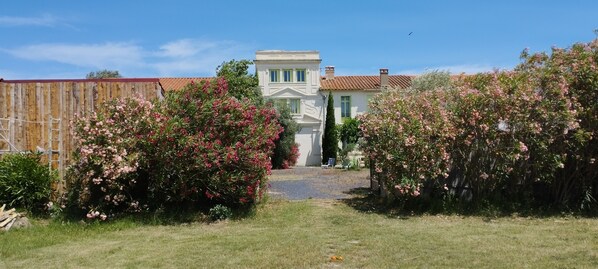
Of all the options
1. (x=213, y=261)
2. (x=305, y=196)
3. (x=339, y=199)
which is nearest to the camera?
(x=213, y=261)

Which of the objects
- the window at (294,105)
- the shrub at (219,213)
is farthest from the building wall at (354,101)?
the shrub at (219,213)

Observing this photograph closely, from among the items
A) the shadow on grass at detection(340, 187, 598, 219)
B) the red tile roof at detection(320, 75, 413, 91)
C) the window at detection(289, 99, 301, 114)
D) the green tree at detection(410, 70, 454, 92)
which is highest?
the red tile roof at detection(320, 75, 413, 91)

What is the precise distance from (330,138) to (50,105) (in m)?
24.8

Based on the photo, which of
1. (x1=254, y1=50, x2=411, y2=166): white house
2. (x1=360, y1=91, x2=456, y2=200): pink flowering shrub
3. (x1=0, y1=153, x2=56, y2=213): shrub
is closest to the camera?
(x1=0, y1=153, x2=56, y2=213): shrub

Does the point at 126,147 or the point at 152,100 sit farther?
the point at 152,100

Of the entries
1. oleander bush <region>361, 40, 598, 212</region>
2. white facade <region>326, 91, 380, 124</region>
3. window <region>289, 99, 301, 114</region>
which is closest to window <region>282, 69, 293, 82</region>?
window <region>289, 99, 301, 114</region>

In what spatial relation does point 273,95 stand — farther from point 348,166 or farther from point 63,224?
point 63,224

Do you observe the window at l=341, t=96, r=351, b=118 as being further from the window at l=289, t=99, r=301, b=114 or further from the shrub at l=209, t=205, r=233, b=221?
the shrub at l=209, t=205, r=233, b=221

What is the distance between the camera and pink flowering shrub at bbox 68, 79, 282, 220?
1010cm

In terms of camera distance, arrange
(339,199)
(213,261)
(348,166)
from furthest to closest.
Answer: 1. (348,166)
2. (339,199)
3. (213,261)

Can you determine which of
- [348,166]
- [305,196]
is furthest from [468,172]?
[348,166]

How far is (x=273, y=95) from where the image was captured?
37688mm

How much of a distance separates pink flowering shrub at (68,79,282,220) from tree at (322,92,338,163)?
24.0m

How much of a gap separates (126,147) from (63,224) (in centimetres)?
193
